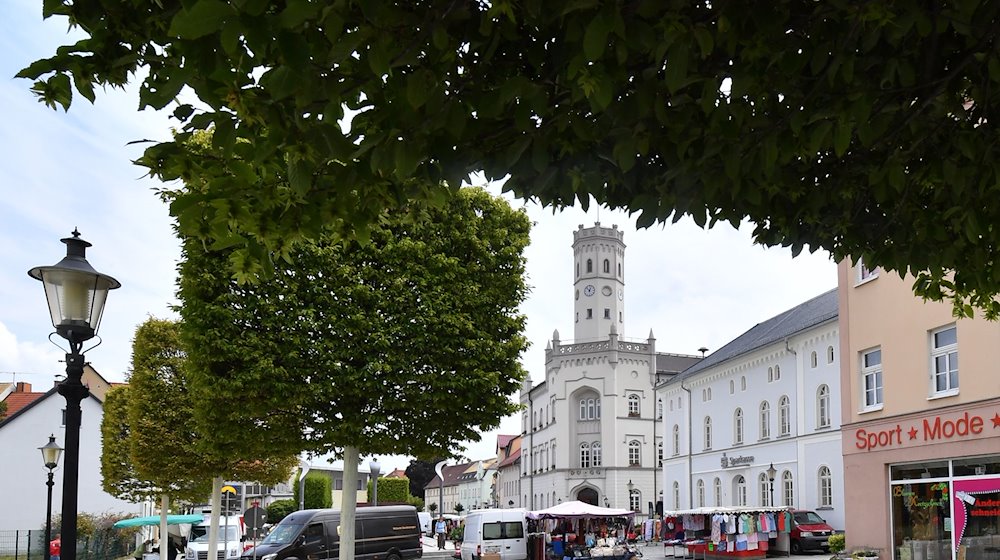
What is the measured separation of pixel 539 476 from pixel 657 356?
17213mm

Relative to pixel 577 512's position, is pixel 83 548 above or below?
below

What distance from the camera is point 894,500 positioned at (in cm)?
2112

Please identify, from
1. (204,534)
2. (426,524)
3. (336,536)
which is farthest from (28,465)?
(426,524)

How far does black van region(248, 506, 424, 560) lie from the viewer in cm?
2911

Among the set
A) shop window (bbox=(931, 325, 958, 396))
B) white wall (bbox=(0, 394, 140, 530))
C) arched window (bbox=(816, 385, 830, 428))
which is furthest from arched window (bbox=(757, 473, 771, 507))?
white wall (bbox=(0, 394, 140, 530))

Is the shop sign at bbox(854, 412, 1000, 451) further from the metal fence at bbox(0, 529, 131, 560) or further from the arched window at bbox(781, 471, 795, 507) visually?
the metal fence at bbox(0, 529, 131, 560)

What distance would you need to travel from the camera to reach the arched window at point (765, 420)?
4356cm

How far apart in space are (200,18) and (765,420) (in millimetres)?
43918

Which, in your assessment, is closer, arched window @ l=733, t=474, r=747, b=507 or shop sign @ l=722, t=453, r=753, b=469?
shop sign @ l=722, t=453, r=753, b=469

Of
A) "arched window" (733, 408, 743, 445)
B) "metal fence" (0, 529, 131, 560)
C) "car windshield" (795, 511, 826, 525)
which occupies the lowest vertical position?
"metal fence" (0, 529, 131, 560)

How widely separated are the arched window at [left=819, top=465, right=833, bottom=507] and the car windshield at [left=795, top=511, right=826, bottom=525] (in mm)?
2743

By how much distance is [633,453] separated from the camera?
79.2 metres

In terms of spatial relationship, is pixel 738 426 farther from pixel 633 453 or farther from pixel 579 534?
pixel 633 453

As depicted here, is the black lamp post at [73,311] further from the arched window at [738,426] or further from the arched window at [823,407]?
the arched window at [738,426]
